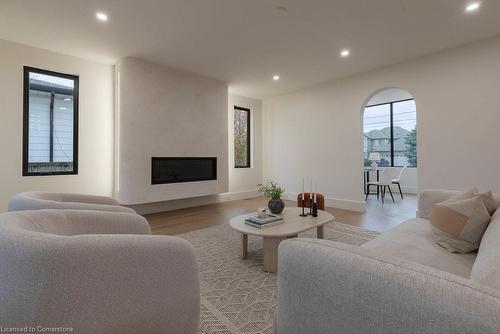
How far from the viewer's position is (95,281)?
31.9 inches

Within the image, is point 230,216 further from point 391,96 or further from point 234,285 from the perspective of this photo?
point 391,96

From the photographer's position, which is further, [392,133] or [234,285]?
[392,133]

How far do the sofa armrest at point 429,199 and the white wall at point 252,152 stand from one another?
434 cm

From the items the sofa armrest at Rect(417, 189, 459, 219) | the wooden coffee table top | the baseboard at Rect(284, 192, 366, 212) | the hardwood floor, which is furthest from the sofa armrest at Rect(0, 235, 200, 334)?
the baseboard at Rect(284, 192, 366, 212)

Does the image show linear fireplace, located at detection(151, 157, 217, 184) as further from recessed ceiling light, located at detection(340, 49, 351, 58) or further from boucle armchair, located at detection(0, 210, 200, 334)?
boucle armchair, located at detection(0, 210, 200, 334)

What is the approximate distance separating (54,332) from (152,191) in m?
3.74

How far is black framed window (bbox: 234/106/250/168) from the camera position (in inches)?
249

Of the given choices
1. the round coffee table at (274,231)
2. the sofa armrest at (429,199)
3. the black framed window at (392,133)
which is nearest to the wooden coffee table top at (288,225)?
the round coffee table at (274,231)

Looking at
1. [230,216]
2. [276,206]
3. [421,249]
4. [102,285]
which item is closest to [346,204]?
[230,216]

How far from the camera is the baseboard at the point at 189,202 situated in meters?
4.61

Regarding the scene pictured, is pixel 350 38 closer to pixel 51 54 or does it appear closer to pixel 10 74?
pixel 51 54

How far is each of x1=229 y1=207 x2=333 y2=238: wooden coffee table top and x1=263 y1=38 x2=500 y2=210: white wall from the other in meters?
2.44

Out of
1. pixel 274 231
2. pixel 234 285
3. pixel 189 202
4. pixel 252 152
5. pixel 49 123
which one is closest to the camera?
pixel 234 285

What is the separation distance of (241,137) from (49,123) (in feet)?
12.9
